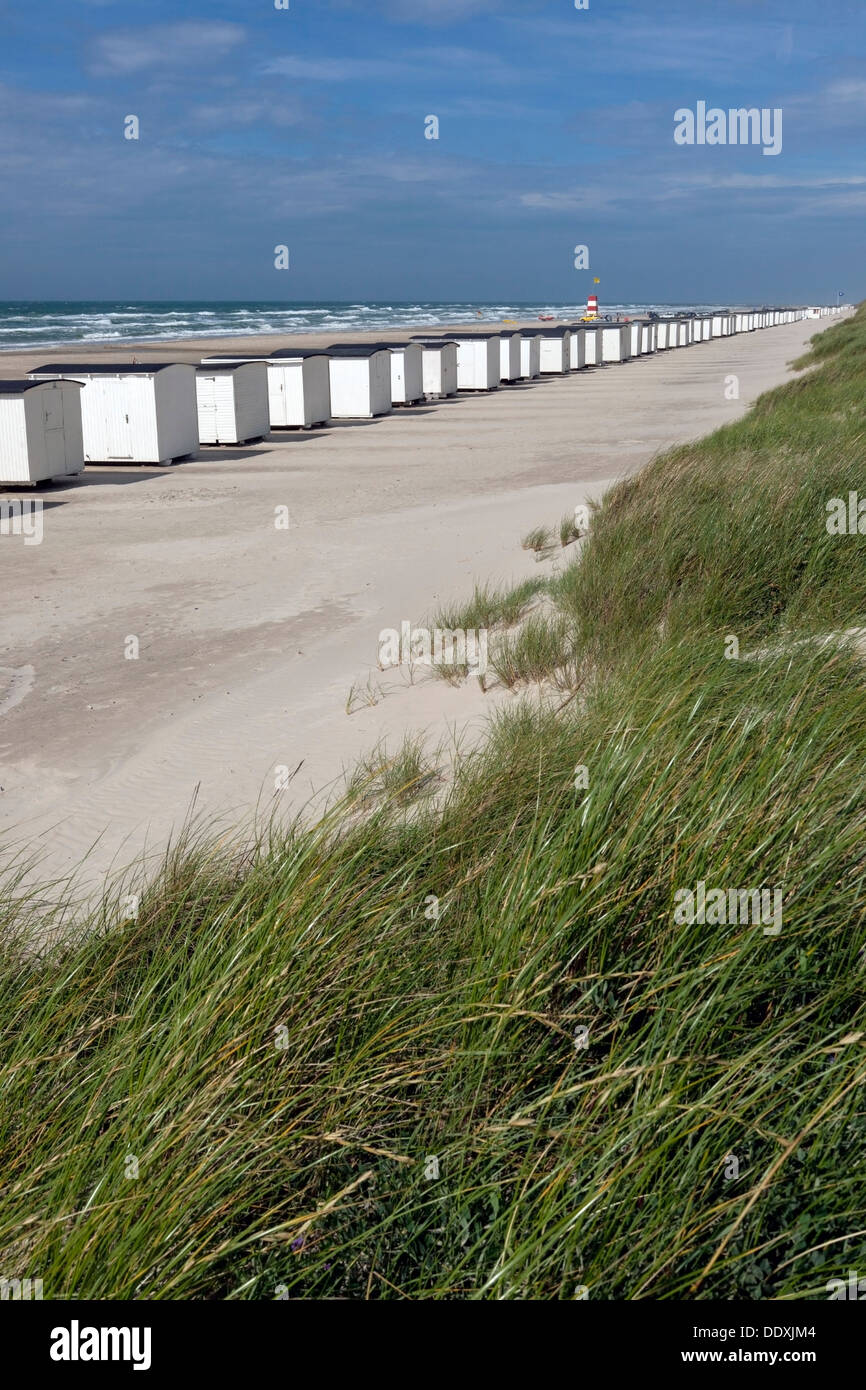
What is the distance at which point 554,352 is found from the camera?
159 ft

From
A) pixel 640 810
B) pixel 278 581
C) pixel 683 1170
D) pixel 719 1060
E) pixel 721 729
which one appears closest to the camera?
pixel 683 1170

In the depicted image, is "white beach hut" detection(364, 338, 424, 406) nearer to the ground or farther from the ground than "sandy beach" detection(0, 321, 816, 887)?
farther from the ground

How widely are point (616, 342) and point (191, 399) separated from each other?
1596 inches

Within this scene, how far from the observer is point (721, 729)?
448 centimetres

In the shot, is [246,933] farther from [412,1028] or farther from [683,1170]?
[683,1170]

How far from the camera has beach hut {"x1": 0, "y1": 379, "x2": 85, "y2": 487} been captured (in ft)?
59.9

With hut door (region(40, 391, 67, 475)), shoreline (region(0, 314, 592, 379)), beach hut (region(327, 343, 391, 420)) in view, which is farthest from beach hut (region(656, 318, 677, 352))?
hut door (region(40, 391, 67, 475))

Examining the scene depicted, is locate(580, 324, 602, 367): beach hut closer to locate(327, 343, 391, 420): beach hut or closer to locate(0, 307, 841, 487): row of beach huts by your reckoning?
locate(0, 307, 841, 487): row of beach huts

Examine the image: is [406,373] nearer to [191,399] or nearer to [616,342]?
[191,399]

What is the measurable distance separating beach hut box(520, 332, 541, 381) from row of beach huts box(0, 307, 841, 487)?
6.01 m
